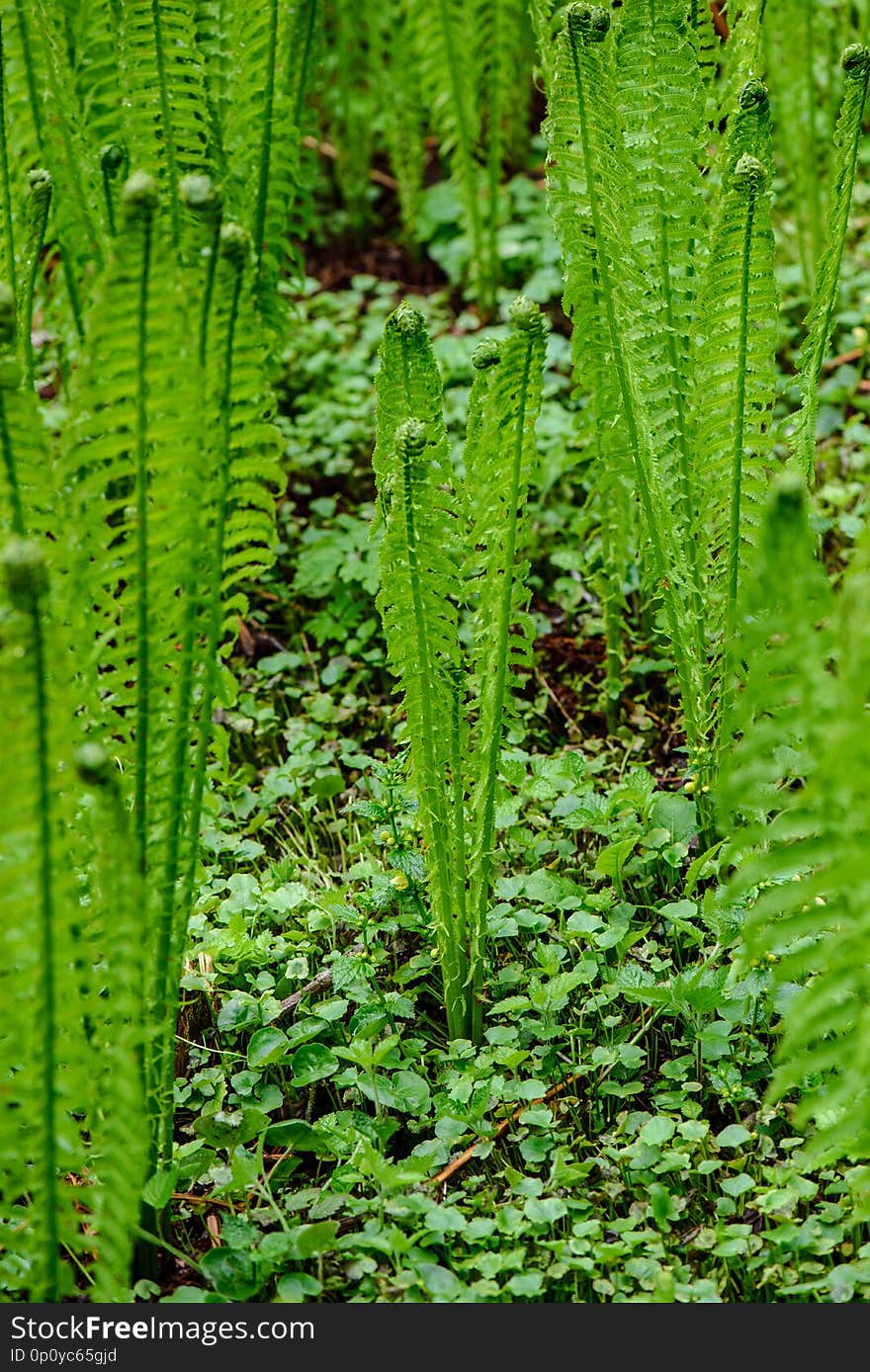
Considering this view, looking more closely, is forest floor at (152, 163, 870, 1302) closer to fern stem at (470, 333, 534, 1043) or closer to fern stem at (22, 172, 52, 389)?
fern stem at (470, 333, 534, 1043)

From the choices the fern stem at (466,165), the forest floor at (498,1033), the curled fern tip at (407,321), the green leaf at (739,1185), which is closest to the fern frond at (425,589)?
the curled fern tip at (407,321)

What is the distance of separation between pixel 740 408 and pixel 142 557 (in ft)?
2.99

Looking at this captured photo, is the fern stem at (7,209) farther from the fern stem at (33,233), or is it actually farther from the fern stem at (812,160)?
the fern stem at (812,160)

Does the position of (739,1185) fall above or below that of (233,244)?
below

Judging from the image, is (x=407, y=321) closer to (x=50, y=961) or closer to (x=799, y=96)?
(x=50, y=961)

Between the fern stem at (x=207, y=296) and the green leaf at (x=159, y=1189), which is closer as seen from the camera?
the fern stem at (x=207, y=296)

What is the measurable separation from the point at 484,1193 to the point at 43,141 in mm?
1888

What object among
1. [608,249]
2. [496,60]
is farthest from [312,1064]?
[496,60]

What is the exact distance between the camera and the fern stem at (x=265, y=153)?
227 cm

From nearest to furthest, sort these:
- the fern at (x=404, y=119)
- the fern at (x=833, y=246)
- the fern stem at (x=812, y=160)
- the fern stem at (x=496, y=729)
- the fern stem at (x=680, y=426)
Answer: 1. the fern stem at (x=496, y=729)
2. the fern at (x=833, y=246)
3. the fern stem at (x=680, y=426)
4. the fern stem at (x=812, y=160)
5. the fern at (x=404, y=119)

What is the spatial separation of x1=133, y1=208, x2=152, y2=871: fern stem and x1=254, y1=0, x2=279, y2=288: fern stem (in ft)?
3.65

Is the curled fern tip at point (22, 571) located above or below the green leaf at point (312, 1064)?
above

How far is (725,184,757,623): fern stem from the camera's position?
176 centimetres

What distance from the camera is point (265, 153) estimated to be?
2389 millimetres
